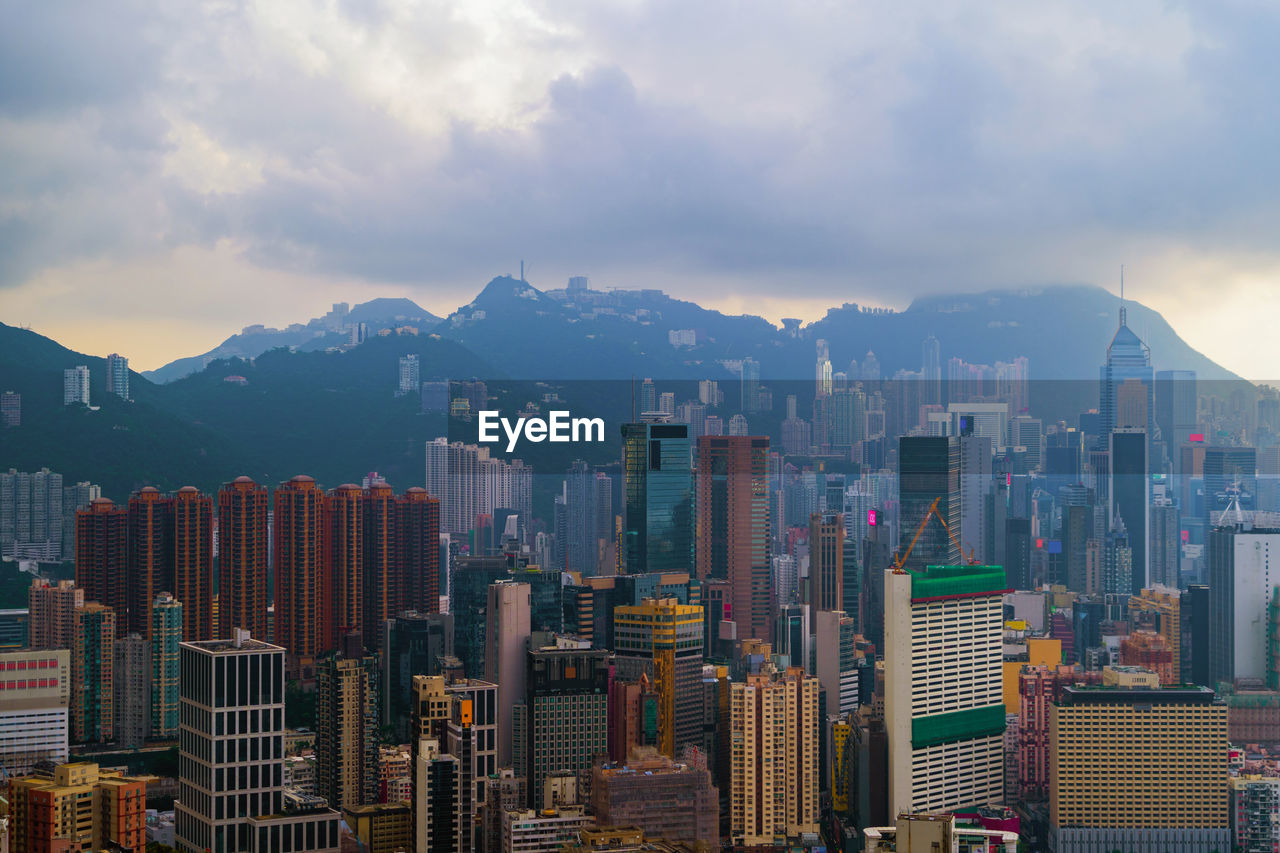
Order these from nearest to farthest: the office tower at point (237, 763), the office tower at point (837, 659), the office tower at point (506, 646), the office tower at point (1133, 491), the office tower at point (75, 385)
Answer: the office tower at point (237, 763) → the office tower at point (506, 646) → the office tower at point (837, 659) → the office tower at point (75, 385) → the office tower at point (1133, 491)

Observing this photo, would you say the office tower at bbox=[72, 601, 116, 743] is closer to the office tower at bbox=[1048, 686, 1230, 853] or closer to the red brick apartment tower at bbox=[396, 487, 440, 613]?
the red brick apartment tower at bbox=[396, 487, 440, 613]

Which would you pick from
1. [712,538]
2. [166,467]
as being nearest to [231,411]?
[166,467]

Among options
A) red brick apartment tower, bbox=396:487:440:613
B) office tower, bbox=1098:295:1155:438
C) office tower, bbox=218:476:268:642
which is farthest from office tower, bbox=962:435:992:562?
office tower, bbox=218:476:268:642

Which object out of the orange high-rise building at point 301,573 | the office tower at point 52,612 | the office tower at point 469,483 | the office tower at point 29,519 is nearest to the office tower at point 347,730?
the orange high-rise building at point 301,573

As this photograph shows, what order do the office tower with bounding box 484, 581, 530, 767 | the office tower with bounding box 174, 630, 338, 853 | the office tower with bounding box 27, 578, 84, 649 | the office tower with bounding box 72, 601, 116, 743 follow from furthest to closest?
the office tower with bounding box 27, 578, 84, 649, the office tower with bounding box 72, 601, 116, 743, the office tower with bounding box 484, 581, 530, 767, the office tower with bounding box 174, 630, 338, 853

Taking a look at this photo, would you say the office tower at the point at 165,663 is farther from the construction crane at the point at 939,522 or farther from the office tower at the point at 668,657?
the construction crane at the point at 939,522
